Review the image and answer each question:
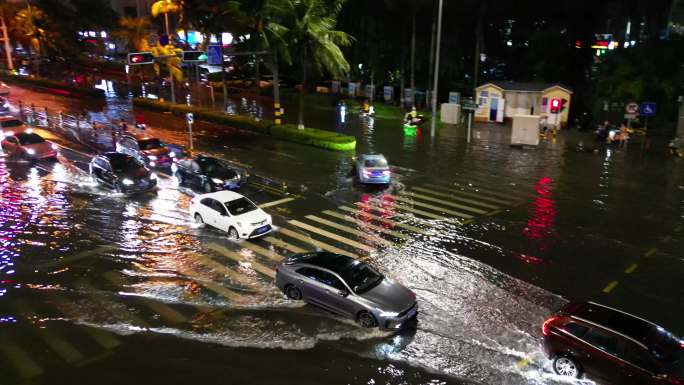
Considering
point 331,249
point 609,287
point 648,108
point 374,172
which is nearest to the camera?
point 609,287

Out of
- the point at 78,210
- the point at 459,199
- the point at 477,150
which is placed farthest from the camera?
the point at 477,150

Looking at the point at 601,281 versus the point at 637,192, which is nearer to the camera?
the point at 601,281

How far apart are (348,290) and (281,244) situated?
5.59 meters

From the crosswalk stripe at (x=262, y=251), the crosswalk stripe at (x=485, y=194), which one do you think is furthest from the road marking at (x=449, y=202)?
the crosswalk stripe at (x=262, y=251)

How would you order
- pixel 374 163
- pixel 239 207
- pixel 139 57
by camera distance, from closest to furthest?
1. pixel 239 207
2. pixel 374 163
3. pixel 139 57

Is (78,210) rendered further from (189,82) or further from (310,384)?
(189,82)

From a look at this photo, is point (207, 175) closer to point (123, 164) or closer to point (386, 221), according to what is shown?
point (123, 164)

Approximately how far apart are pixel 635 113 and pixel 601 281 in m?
25.1

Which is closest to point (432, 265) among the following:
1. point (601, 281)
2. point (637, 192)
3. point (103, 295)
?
point (601, 281)

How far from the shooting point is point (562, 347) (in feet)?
37.6

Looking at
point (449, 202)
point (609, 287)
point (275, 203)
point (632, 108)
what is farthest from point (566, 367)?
point (632, 108)

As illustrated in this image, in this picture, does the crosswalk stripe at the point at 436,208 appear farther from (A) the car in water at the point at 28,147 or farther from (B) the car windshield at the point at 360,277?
(A) the car in water at the point at 28,147

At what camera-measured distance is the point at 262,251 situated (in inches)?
711

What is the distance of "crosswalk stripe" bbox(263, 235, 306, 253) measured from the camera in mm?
18016
